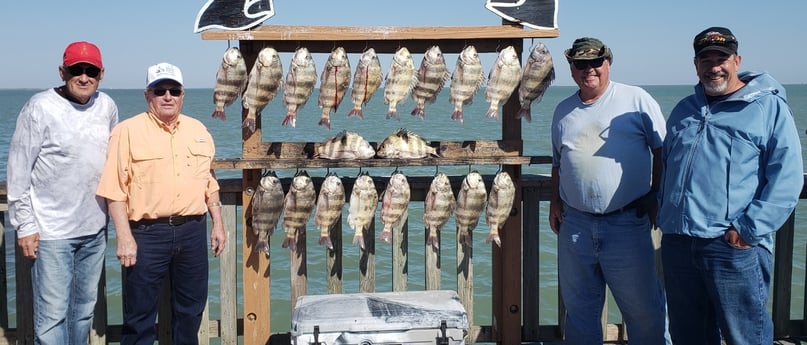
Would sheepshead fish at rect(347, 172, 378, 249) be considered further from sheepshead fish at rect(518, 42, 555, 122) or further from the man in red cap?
the man in red cap

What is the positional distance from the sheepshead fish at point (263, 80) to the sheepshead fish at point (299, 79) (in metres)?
0.05

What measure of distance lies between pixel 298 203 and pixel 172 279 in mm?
747

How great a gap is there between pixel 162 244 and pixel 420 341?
1.32m

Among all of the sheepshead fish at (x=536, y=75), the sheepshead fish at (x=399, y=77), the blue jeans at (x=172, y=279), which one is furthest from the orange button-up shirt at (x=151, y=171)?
the sheepshead fish at (x=536, y=75)

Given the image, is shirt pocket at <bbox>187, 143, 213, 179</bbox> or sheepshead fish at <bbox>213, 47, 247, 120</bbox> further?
sheepshead fish at <bbox>213, 47, 247, 120</bbox>

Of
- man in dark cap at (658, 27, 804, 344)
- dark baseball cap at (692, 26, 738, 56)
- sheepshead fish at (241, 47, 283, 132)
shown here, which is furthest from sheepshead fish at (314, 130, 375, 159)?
dark baseball cap at (692, 26, 738, 56)

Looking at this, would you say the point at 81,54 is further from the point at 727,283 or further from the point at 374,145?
the point at 727,283

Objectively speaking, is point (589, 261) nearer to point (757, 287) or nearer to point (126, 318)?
point (757, 287)

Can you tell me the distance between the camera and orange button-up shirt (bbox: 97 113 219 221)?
3484 millimetres

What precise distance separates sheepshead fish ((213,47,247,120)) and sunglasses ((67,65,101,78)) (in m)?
0.58

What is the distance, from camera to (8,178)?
344cm

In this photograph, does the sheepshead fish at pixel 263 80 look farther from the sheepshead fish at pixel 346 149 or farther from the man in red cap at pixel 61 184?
the man in red cap at pixel 61 184

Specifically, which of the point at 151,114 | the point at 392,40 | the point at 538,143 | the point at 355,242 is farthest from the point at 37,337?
the point at 538,143

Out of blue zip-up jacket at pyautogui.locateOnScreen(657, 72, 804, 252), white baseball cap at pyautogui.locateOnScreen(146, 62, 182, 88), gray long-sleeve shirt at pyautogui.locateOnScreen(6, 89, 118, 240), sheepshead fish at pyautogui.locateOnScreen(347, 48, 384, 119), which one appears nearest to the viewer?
blue zip-up jacket at pyautogui.locateOnScreen(657, 72, 804, 252)
